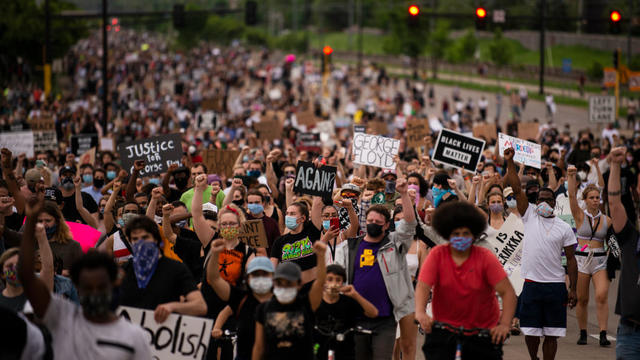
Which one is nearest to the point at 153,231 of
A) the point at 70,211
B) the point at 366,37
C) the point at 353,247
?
the point at 353,247

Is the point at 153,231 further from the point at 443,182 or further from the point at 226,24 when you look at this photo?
the point at 226,24

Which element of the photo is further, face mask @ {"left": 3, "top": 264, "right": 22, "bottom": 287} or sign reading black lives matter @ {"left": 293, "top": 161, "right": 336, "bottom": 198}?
sign reading black lives matter @ {"left": 293, "top": 161, "right": 336, "bottom": 198}

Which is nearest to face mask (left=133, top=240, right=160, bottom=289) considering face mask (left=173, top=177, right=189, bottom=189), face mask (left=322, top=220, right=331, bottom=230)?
face mask (left=322, top=220, right=331, bottom=230)

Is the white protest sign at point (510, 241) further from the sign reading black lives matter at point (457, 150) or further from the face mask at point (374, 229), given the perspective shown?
the sign reading black lives matter at point (457, 150)

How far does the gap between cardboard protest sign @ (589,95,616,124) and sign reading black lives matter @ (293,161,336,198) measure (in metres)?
18.3

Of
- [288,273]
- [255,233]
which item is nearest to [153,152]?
[255,233]

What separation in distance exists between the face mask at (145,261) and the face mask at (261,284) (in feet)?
2.29

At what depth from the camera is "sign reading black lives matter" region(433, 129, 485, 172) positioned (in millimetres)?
13500

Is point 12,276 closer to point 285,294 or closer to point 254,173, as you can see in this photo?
point 285,294

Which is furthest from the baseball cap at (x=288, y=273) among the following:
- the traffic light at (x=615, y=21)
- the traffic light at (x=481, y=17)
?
the traffic light at (x=615, y=21)

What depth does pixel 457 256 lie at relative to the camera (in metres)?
7.16

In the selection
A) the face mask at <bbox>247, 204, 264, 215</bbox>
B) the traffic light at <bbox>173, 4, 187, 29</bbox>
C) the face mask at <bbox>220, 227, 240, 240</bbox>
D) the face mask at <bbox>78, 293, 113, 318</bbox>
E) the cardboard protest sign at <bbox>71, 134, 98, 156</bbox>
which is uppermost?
the traffic light at <bbox>173, 4, 187, 29</bbox>

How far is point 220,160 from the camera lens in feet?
58.2

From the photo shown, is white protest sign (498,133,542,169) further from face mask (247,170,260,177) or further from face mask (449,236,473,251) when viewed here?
face mask (449,236,473,251)
